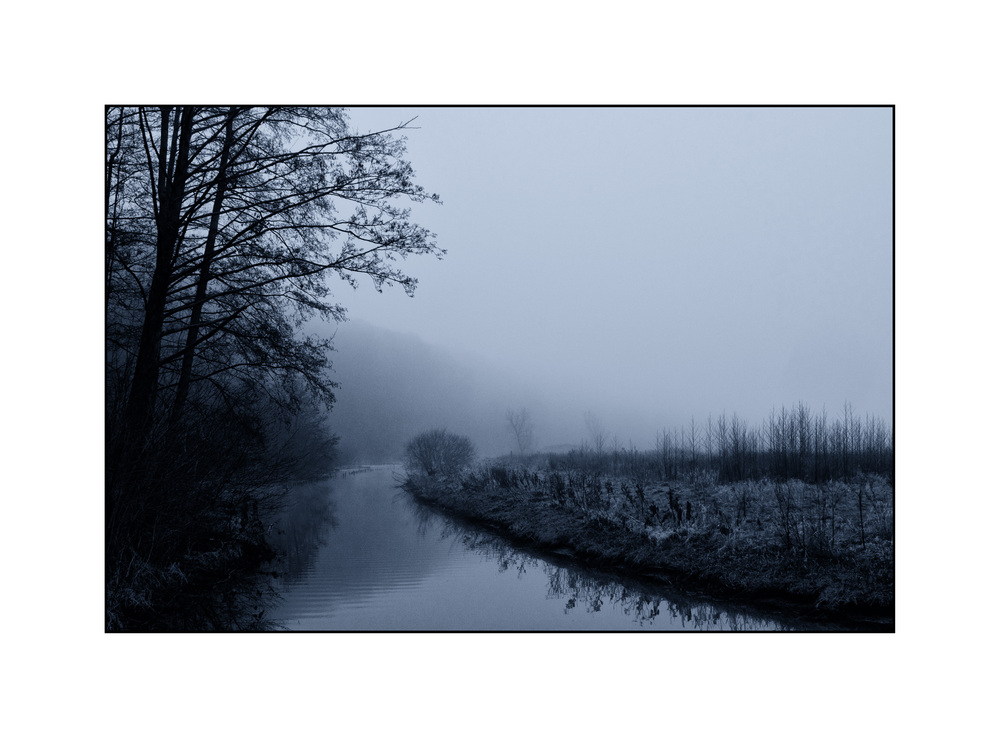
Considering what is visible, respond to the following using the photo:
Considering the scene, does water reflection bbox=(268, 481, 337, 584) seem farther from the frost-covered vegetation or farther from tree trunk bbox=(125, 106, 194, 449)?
tree trunk bbox=(125, 106, 194, 449)

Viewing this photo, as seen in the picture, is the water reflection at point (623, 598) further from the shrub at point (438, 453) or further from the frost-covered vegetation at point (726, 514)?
the shrub at point (438, 453)

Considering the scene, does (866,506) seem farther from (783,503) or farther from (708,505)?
(708,505)

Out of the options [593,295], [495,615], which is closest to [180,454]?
[495,615]

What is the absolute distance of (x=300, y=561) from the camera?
580 cm

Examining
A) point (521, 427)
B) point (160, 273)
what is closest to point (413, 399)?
point (521, 427)

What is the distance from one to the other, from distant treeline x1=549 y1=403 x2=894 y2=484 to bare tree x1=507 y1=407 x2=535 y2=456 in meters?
0.56

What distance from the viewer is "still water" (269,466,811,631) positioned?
4.52 meters

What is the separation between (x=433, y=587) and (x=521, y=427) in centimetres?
201

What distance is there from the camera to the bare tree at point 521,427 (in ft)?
20.8

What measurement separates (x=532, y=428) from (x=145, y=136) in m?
4.64

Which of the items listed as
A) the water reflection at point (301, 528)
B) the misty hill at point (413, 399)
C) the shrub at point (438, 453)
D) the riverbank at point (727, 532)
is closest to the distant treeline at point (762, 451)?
the riverbank at point (727, 532)

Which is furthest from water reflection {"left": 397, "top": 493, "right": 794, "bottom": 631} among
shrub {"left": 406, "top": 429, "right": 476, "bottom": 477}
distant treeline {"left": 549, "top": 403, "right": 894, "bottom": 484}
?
distant treeline {"left": 549, "top": 403, "right": 894, "bottom": 484}

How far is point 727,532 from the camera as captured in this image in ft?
18.2

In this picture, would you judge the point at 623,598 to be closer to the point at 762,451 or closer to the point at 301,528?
the point at 762,451
